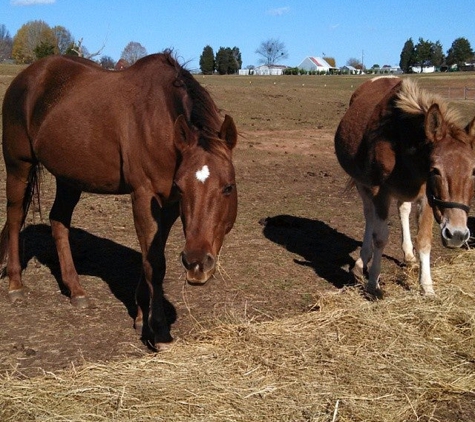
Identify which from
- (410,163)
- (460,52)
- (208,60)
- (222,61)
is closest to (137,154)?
(410,163)

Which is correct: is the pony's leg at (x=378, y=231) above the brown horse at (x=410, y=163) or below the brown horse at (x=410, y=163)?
below

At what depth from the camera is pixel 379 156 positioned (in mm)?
5309

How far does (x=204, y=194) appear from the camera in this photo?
3.61m

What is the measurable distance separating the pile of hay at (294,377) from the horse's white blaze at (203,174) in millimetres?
1204

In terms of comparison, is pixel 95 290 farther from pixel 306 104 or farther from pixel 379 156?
pixel 306 104

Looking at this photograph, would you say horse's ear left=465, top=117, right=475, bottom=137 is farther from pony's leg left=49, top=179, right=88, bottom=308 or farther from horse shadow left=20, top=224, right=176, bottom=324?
pony's leg left=49, top=179, right=88, bottom=308

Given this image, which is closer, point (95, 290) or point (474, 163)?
point (474, 163)

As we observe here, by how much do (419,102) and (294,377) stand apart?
2.59 meters

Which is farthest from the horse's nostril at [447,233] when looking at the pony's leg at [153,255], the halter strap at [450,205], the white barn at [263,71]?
the white barn at [263,71]

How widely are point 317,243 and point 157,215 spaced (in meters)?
3.38

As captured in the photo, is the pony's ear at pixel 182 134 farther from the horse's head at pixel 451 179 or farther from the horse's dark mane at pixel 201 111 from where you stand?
the horse's head at pixel 451 179

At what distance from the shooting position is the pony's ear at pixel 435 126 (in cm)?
466

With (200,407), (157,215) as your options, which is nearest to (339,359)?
(200,407)

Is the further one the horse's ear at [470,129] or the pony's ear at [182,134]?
the horse's ear at [470,129]
